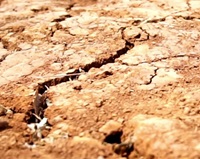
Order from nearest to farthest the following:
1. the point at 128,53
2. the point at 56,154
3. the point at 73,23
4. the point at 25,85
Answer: the point at 56,154 → the point at 25,85 → the point at 128,53 → the point at 73,23

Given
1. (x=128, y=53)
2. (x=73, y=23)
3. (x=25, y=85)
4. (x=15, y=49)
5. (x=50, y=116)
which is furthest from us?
(x=73, y=23)

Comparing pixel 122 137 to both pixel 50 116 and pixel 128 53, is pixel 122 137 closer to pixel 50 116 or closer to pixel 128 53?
pixel 50 116

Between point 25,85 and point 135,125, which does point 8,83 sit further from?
point 135,125

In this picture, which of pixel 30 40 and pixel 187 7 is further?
pixel 187 7

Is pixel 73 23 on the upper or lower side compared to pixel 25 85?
upper

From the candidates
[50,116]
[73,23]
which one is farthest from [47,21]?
[50,116]

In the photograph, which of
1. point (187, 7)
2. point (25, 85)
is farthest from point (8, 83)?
point (187, 7)
